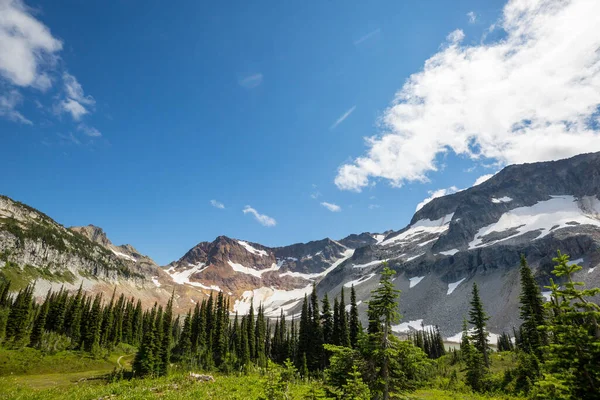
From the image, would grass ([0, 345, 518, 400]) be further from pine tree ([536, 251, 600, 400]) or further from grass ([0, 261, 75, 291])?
grass ([0, 261, 75, 291])

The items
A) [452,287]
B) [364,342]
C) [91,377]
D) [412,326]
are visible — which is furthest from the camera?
[452,287]

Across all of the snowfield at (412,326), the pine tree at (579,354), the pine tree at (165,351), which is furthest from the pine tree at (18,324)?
the snowfield at (412,326)

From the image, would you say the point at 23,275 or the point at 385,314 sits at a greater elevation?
the point at 23,275

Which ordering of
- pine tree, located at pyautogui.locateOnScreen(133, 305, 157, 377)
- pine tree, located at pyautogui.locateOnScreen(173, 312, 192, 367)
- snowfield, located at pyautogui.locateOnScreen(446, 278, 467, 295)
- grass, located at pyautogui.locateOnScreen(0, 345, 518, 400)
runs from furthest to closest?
snowfield, located at pyautogui.locateOnScreen(446, 278, 467, 295) → pine tree, located at pyautogui.locateOnScreen(173, 312, 192, 367) → pine tree, located at pyautogui.locateOnScreen(133, 305, 157, 377) → grass, located at pyautogui.locateOnScreen(0, 345, 518, 400)

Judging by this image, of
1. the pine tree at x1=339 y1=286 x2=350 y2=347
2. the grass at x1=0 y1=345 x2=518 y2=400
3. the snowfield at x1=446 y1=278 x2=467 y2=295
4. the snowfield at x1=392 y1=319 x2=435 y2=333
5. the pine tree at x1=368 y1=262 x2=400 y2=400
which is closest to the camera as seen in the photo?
the pine tree at x1=368 y1=262 x2=400 y2=400

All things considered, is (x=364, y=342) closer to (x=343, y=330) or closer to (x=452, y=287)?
(x=343, y=330)

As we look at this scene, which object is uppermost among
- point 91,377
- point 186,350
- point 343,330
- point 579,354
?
point 579,354

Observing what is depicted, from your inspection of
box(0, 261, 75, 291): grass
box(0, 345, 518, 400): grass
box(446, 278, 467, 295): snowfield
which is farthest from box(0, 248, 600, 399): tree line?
box(446, 278, 467, 295): snowfield

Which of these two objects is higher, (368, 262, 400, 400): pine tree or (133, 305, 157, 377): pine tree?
(368, 262, 400, 400): pine tree

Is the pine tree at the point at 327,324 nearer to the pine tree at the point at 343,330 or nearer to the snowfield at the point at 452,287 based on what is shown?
the pine tree at the point at 343,330

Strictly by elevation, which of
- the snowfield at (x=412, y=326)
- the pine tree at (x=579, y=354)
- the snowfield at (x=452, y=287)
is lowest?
the snowfield at (x=412, y=326)

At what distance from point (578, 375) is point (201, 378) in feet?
115

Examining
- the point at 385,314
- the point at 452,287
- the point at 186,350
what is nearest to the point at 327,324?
the point at 186,350

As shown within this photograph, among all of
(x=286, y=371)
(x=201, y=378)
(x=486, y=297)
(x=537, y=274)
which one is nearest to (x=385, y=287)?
(x=286, y=371)
